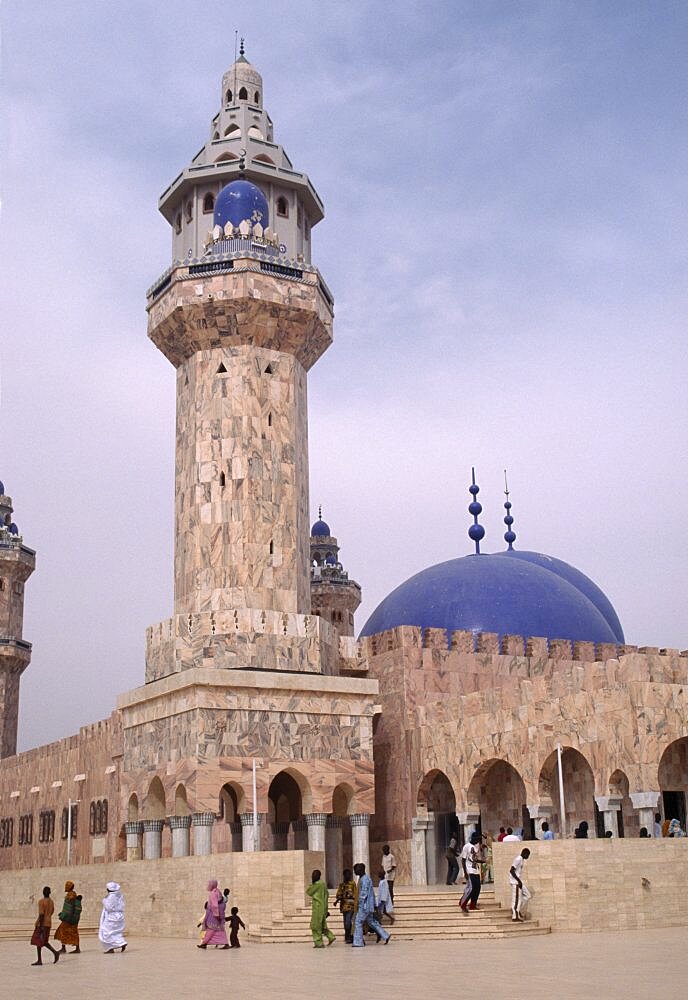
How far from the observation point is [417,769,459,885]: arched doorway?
2566 centimetres

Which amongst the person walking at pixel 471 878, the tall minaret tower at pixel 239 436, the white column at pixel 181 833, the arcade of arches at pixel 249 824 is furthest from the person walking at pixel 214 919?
the tall minaret tower at pixel 239 436

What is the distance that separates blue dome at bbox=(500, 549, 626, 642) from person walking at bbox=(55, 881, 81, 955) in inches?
927

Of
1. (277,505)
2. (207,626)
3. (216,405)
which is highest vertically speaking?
(216,405)

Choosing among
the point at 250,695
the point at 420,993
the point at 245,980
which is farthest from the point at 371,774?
the point at 420,993

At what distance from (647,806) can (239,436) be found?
12.0 meters

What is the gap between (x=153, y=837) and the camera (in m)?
24.4

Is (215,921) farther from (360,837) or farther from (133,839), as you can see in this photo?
(133,839)

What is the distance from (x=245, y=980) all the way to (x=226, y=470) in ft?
51.5

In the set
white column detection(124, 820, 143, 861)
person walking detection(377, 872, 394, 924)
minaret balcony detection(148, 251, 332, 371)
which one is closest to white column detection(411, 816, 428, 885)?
white column detection(124, 820, 143, 861)

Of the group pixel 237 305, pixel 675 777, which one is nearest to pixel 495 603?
pixel 675 777

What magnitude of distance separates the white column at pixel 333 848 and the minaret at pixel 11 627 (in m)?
22.0

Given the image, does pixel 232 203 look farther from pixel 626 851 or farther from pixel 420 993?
pixel 420 993

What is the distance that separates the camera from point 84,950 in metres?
17.2

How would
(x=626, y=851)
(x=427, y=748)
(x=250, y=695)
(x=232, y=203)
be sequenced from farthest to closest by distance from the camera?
(x=232, y=203) → (x=427, y=748) → (x=250, y=695) → (x=626, y=851)
